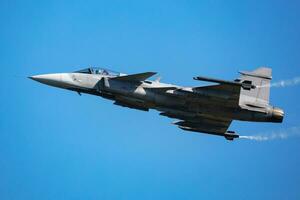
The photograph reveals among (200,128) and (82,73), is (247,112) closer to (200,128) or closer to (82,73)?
(200,128)

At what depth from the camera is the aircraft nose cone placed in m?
26.8

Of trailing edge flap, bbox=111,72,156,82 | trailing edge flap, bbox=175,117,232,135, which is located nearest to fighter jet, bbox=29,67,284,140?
trailing edge flap, bbox=111,72,156,82

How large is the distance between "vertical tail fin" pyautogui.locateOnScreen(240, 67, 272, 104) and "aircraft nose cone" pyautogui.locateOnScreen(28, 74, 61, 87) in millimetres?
8668

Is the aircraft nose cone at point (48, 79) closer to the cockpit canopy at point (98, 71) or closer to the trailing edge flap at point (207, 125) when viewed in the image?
the cockpit canopy at point (98, 71)

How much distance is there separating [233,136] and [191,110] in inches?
147

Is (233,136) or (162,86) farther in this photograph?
(233,136)

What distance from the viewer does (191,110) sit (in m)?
26.6

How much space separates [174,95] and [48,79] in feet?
19.5

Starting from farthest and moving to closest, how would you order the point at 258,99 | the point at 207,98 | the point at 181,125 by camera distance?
the point at 181,125, the point at 258,99, the point at 207,98

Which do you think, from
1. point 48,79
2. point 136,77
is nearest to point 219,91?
point 136,77

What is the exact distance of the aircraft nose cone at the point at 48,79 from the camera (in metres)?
26.8

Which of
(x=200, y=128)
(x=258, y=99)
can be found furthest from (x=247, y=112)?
(x=200, y=128)

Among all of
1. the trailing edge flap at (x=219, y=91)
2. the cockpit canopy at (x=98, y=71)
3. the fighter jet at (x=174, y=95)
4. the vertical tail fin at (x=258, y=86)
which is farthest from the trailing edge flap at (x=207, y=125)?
the cockpit canopy at (x=98, y=71)

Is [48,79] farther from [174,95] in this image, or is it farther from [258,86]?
[258,86]
